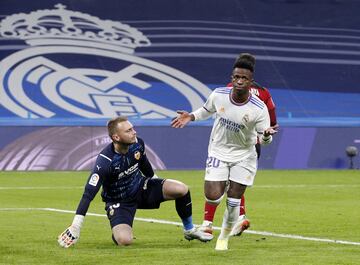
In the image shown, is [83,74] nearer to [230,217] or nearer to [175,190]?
[175,190]

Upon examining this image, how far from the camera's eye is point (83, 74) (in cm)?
3306

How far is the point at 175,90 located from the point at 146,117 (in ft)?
6.28

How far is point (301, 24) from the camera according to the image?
36.2 m

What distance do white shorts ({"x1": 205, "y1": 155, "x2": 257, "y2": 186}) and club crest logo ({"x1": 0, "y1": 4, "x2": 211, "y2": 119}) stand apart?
2072cm

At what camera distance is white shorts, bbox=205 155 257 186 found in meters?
11.0

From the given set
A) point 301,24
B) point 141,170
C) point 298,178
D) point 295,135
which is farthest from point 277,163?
point 141,170

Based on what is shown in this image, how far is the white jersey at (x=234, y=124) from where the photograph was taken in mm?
10898

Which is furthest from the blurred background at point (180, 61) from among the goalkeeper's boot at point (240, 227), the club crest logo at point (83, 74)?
the goalkeeper's boot at point (240, 227)

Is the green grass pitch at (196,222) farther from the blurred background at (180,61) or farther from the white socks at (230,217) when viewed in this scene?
the blurred background at (180,61)

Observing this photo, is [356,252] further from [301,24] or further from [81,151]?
[301,24]

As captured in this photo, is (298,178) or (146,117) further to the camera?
(146,117)

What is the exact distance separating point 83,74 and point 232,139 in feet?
73.3

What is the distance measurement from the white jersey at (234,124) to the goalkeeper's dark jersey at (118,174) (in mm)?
887

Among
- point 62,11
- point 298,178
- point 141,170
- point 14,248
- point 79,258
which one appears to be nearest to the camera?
point 79,258
